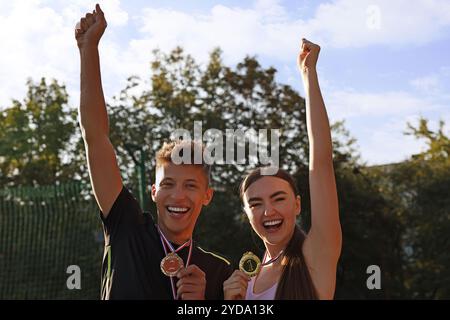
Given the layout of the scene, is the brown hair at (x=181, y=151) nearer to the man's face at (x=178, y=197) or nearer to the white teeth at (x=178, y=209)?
the man's face at (x=178, y=197)

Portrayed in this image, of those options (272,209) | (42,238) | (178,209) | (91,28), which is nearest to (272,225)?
(272,209)

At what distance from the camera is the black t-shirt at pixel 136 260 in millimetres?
2837

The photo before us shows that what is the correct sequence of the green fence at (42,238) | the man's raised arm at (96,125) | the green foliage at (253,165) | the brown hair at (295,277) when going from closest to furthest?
the brown hair at (295,277) < the man's raised arm at (96,125) < the green fence at (42,238) < the green foliage at (253,165)

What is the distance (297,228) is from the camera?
9.80 feet

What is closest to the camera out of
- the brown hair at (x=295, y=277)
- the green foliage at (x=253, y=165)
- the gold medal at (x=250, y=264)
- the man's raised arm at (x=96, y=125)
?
the brown hair at (x=295, y=277)

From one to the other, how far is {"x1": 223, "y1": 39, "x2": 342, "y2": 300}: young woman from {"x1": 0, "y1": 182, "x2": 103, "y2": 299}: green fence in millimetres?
12261

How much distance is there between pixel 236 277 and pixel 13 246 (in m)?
13.5

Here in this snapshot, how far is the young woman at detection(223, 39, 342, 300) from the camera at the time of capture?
273cm

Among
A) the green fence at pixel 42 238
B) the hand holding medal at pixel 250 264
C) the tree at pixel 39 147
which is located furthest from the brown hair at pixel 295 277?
the tree at pixel 39 147

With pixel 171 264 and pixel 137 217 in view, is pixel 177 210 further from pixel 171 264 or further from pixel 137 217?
pixel 171 264

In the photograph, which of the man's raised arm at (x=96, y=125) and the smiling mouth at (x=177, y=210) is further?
the smiling mouth at (x=177, y=210)

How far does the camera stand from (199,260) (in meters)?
3.07

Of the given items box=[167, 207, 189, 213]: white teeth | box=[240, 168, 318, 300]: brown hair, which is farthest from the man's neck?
box=[240, 168, 318, 300]: brown hair

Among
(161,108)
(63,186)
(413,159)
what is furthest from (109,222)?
(413,159)
